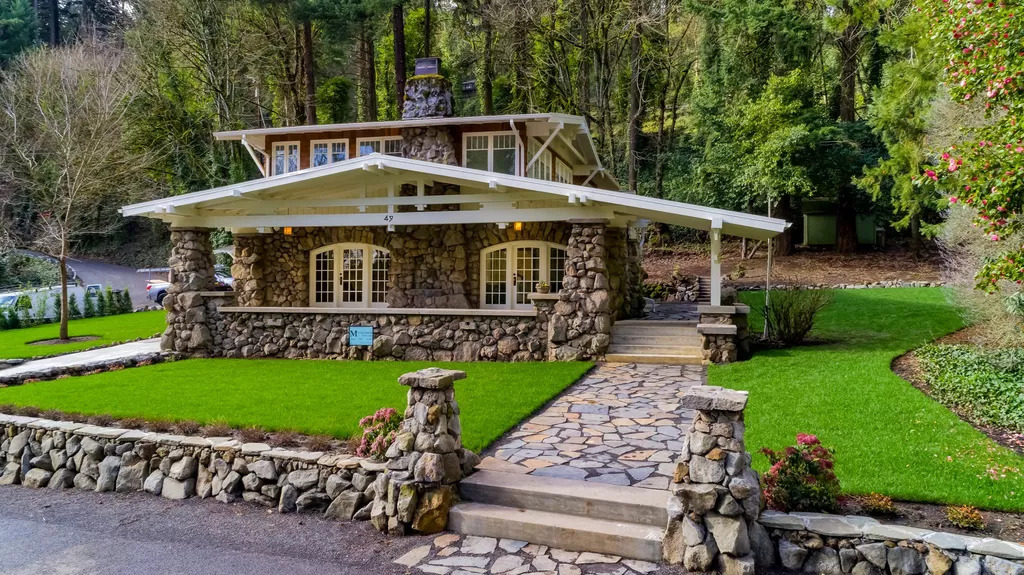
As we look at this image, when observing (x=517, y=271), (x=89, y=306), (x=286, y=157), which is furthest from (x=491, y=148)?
(x=89, y=306)

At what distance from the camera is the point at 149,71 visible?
79.9 ft

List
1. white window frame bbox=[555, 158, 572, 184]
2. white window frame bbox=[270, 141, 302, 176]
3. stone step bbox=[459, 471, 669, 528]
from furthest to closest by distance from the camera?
white window frame bbox=[555, 158, 572, 184] → white window frame bbox=[270, 141, 302, 176] → stone step bbox=[459, 471, 669, 528]

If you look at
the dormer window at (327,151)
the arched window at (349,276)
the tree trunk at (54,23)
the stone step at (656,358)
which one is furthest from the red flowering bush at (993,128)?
the tree trunk at (54,23)

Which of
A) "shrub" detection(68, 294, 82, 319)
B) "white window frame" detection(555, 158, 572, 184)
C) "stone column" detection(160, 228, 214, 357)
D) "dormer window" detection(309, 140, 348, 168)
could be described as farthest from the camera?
"shrub" detection(68, 294, 82, 319)

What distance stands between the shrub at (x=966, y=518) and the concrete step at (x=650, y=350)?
6906 millimetres

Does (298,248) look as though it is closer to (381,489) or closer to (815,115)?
(381,489)

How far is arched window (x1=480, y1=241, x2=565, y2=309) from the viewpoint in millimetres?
13680

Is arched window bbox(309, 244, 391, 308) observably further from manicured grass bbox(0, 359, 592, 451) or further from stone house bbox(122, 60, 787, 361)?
manicured grass bbox(0, 359, 592, 451)

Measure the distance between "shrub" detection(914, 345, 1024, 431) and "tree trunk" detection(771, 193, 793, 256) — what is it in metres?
13.7

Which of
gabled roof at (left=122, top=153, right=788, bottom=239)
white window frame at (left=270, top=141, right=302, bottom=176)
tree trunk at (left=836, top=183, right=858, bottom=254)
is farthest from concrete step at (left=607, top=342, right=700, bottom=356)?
tree trunk at (left=836, top=183, right=858, bottom=254)

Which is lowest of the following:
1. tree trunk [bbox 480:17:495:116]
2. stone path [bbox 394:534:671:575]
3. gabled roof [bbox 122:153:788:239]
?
stone path [bbox 394:534:671:575]

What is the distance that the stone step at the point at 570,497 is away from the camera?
15.5ft

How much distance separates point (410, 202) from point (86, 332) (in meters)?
11.3

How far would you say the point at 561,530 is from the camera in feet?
15.3
